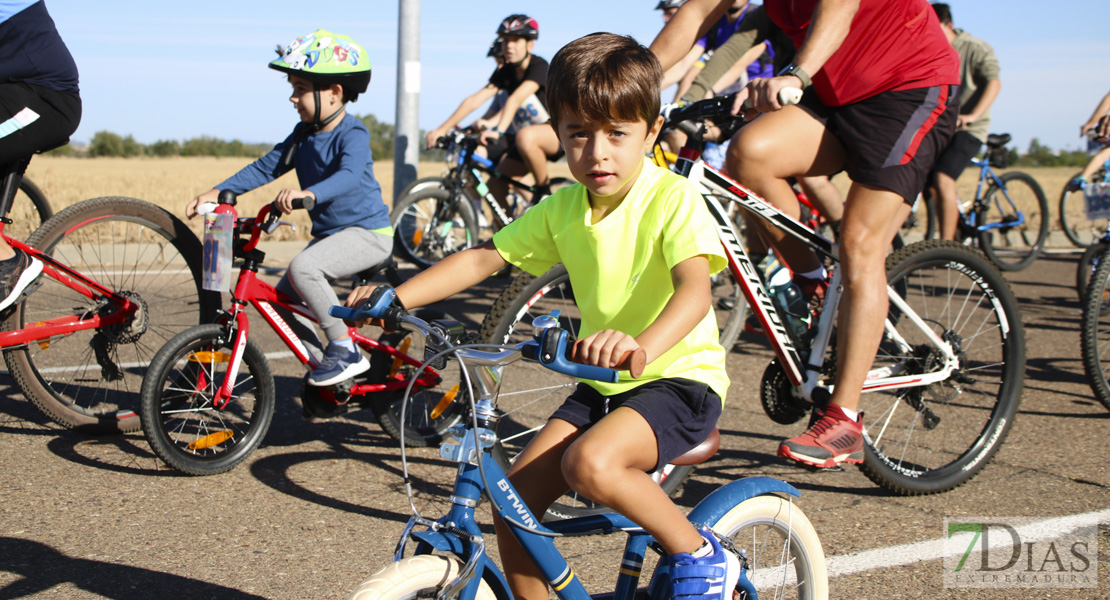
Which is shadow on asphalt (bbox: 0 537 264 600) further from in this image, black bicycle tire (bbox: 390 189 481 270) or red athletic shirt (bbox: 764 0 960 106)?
black bicycle tire (bbox: 390 189 481 270)

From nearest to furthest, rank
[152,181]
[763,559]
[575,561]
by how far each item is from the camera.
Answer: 1. [763,559]
2. [575,561]
3. [152,181]

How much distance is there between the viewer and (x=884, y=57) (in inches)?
139

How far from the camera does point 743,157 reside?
3.62 meters

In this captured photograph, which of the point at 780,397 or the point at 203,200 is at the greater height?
the point at 203,200

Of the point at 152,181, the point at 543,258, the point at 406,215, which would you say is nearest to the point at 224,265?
the point at 543,258

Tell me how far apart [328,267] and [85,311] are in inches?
41.2

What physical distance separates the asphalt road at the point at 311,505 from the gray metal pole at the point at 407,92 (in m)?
A: 4.79

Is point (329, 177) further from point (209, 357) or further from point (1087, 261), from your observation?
point (1087, 261)

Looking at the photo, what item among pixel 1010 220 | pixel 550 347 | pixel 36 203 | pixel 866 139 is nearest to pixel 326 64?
pixel 36 203

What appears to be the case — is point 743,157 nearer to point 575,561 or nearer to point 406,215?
point 575,561

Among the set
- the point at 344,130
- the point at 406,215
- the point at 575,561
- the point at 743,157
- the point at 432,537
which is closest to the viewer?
the point at 432,537

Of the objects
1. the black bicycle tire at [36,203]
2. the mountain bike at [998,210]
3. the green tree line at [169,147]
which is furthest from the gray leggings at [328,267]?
the green tree line at [169,147]

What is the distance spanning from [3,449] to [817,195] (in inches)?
146

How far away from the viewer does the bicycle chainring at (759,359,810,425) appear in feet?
12.2
